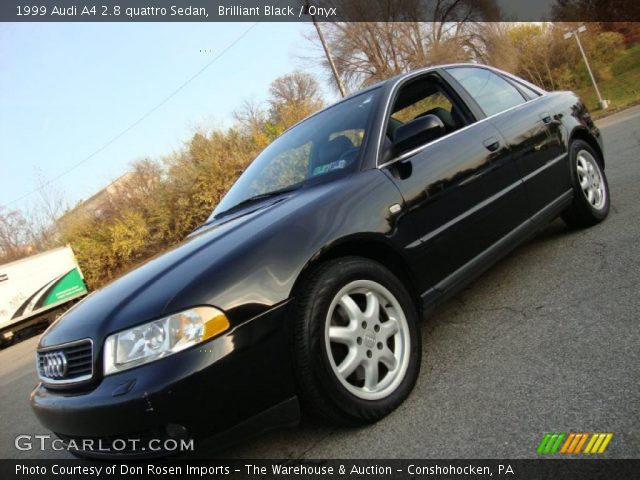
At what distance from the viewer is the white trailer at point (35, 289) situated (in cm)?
1396

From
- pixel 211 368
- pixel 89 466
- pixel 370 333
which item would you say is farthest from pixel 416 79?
pixel 89 466

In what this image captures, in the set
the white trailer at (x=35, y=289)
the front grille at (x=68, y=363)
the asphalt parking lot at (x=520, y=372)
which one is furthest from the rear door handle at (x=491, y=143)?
the white trailer at (x=35, y=289)

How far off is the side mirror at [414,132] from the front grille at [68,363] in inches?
69.2

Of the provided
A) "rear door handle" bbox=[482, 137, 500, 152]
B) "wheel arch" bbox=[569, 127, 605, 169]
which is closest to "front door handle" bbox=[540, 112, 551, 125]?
"wheel arch" bbox=[569, 127, 605, 169]

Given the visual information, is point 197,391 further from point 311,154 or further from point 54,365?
point 311,154

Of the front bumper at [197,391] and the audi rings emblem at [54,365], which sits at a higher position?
the audi rings emblem at [54,365]

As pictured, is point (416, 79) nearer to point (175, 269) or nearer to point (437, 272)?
point (437, 272)

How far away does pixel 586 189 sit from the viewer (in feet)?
12.5

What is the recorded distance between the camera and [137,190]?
20.7 metres

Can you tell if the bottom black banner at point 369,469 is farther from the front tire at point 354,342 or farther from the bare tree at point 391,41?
the bare tree at point 391,41

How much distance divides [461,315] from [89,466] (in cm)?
222

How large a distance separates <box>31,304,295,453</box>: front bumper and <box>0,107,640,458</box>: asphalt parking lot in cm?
17

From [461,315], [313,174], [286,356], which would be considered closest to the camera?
[286,356]

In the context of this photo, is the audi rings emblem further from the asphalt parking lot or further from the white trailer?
the white trailer
